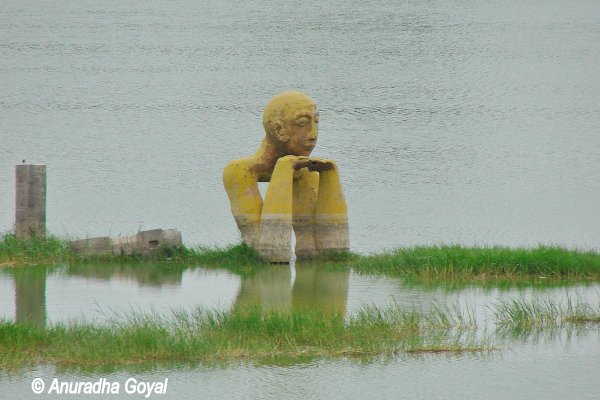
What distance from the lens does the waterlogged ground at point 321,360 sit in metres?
11.5

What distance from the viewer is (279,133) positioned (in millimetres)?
17500

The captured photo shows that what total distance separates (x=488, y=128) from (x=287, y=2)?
13.1 meters

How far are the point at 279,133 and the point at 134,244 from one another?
87.6 inches

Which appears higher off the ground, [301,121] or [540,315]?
[301,121]

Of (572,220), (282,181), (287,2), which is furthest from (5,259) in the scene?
(287,2)

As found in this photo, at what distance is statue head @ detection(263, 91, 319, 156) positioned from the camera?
17.5m

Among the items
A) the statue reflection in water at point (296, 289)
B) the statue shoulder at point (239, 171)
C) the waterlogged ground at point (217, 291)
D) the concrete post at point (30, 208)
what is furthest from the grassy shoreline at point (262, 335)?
the concrete post at point (30, 208)

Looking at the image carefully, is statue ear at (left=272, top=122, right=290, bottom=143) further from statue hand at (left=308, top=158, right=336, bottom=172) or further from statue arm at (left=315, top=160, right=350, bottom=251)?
statue arm at (left=315, top=160, right=350, bottom=251)

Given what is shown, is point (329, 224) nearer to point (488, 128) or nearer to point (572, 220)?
point (572, 220)

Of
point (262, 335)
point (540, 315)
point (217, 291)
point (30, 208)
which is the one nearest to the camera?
point (262, 335)

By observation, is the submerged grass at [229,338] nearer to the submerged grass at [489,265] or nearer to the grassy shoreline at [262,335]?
the grassy shoreline at [262,335]

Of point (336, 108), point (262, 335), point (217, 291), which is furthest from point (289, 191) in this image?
point (336, 108)

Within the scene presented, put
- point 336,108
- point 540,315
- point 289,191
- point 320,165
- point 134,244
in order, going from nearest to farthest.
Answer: point 540,315, point 289,191, point 320,165, point 134,244, point 336,108

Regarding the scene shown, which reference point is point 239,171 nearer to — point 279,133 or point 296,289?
point 279,133
